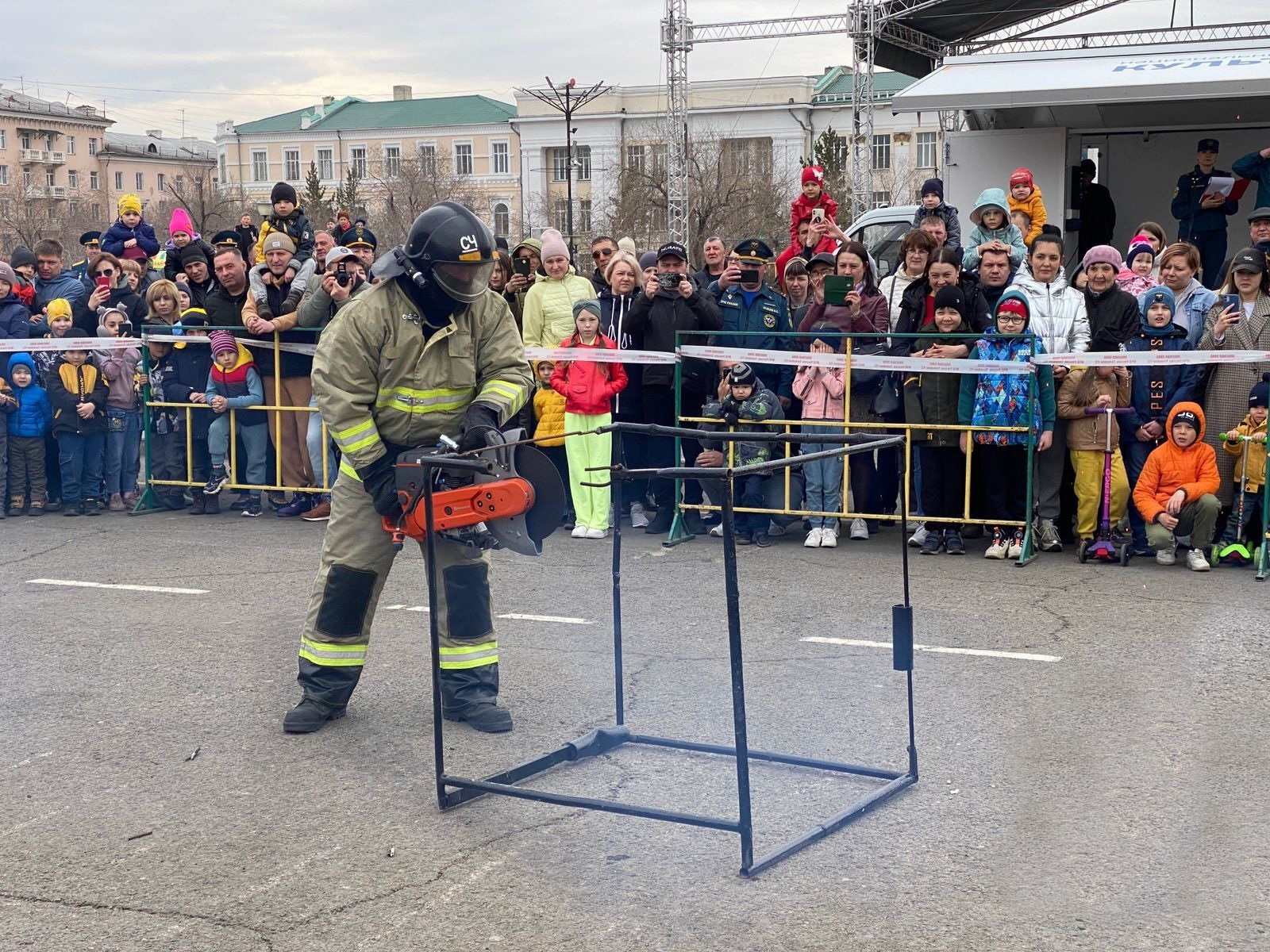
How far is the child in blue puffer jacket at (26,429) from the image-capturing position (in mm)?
11711

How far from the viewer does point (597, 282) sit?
1152cm

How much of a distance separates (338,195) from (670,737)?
6174 centimetres

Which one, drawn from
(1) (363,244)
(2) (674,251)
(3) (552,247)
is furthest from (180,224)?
(2) (674,251)

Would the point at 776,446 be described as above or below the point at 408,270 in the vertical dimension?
below

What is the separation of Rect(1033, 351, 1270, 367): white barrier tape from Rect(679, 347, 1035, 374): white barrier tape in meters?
0.27

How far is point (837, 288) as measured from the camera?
10.1m

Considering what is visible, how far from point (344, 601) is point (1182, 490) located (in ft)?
17.8

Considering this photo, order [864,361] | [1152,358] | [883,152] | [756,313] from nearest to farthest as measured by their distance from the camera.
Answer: [1152,358] < [864,361] < [756,313] < [883,152]

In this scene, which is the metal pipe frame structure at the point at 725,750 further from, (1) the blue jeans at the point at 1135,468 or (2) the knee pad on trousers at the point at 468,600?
(1) the blue jeans at the point at 1135,468

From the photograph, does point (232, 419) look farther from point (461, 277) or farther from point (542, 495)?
point (542, 495)

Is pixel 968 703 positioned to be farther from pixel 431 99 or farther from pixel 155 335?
pixel 431 99

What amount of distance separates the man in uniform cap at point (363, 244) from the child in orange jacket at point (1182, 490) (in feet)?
18.7

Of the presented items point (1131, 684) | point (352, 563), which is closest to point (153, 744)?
point (352, 563)

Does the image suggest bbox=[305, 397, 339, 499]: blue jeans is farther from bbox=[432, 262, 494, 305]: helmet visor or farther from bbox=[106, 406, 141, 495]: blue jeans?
bbox=[432, 262, 494, 305]: helmet visor
